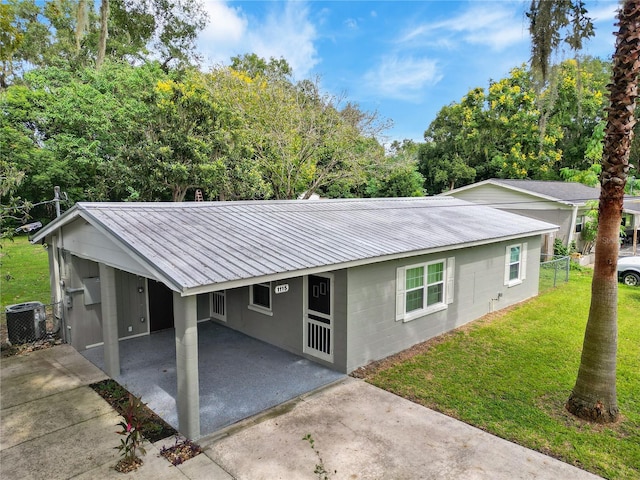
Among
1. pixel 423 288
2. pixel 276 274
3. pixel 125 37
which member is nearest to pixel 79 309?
pixel 276 274

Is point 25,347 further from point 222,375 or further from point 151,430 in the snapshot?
point 151,430

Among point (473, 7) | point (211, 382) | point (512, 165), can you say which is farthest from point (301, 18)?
point (512, 165)

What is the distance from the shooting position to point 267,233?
806cm

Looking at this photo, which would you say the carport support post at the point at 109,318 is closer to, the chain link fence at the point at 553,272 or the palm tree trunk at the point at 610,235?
the palm tree trunk at the point at 610,235

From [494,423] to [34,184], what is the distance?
25.7 metres

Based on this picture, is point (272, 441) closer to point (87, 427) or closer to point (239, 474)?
point (239, 474)

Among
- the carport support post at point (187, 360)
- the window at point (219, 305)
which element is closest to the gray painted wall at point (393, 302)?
the carport support post at point (187, 360)

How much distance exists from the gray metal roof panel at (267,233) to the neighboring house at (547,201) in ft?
29.1

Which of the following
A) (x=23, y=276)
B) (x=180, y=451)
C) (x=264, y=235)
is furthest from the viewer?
(x=23, y=276)

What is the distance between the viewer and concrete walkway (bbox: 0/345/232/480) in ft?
16.5

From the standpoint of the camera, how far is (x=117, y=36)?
29266mm

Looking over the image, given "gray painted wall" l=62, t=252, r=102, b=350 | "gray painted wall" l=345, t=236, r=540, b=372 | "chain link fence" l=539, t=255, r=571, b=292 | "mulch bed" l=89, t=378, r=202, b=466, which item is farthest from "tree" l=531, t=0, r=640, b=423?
"chain link fence" l=539, t=255, r=571, b=292

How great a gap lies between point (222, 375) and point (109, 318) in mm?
2372

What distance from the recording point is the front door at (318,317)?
823 centimetres
